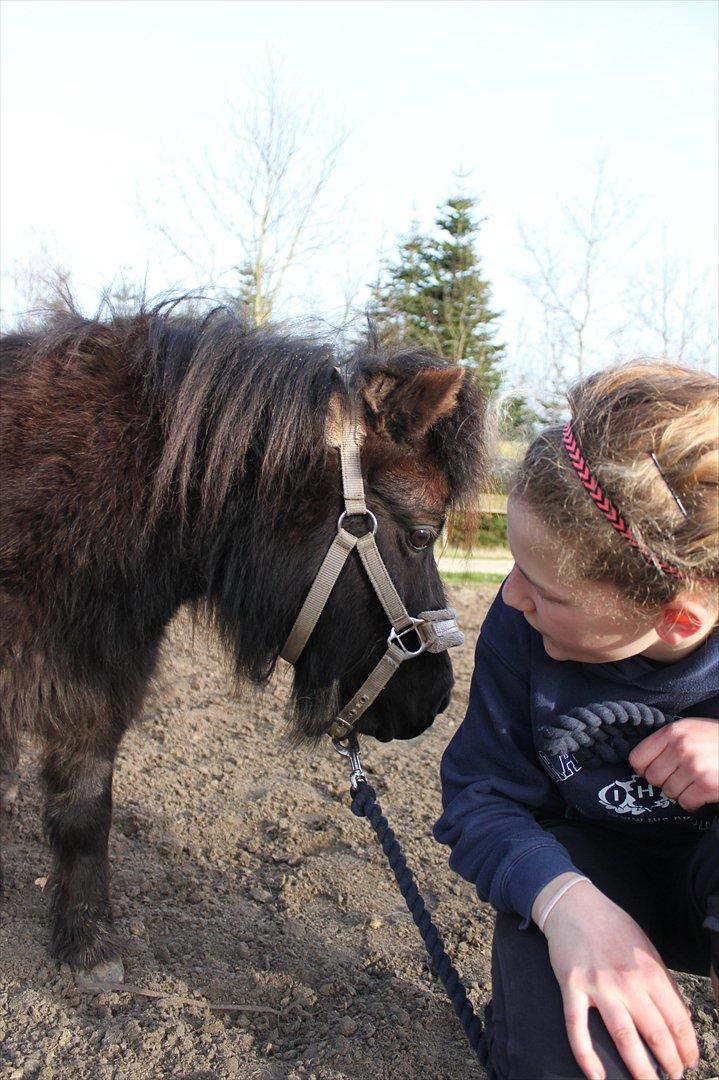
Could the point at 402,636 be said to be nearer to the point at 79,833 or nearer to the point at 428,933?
the point at 428,933

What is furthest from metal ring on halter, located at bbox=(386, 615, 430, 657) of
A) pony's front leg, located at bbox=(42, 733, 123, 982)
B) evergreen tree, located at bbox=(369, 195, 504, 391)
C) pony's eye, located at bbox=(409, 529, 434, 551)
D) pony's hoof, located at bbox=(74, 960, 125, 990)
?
evergreen tree, located at bbox=(369, 195, 504, 391)

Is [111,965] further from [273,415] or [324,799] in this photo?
[273,415]

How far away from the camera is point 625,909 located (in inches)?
65.8

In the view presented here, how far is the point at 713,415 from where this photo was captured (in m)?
1.35

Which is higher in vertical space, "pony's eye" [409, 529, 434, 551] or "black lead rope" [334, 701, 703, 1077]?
"pony's eye" [409, 529, 434, 551]

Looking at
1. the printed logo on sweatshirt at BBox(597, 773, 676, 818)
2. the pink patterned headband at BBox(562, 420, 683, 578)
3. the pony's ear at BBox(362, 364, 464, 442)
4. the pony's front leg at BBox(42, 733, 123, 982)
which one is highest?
the pony's ear at BBox(362, 364, 464, 442)

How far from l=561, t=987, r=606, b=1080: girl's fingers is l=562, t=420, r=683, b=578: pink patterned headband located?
66cm

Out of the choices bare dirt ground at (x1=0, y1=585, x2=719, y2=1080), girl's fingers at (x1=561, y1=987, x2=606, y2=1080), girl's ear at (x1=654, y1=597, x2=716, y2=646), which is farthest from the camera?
bare dirt ground at (x1=0, y1=585, x2=719, y2=1080)

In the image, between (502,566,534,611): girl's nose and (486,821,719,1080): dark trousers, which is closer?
(486,821,719,1080): dark trousers

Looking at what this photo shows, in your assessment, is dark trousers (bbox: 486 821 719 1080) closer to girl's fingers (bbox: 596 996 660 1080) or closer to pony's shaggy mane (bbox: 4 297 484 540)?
girl's fingers (bbox: 596 996 660 1080)

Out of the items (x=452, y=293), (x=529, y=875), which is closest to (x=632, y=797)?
(x=529, y=875)

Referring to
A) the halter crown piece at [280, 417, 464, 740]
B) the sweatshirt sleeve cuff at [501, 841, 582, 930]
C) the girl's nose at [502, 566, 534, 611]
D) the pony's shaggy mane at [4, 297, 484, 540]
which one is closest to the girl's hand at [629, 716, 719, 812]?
the sweatshirt sleeve cuff at [501, 841, 582, 930]

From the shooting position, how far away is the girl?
1333 millimetres

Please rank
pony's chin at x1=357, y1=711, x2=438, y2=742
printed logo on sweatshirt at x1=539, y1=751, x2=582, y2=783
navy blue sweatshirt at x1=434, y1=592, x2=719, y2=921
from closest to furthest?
navy blue sweatshirt at x1=434, y1=592, x2=719, y2=921
printed logo on sweatshirt at x1=539, y1=751, x2=582, y2=783
pony's chin at x1=357, y1=711, x2=438, y2=742
